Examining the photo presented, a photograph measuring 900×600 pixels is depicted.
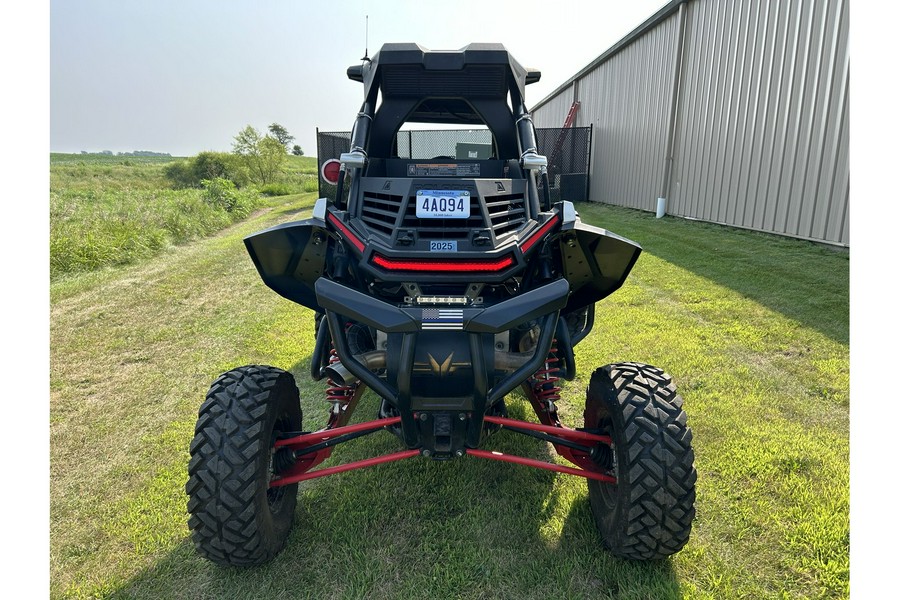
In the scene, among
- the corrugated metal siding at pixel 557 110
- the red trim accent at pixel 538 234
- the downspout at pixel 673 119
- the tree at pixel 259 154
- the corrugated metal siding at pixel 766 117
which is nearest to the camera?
the red trim accent at pixel 538 234

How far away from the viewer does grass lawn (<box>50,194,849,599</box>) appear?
7.55ft

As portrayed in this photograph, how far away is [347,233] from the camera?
2.44 meters

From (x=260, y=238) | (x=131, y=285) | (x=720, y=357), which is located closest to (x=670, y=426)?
(x=260, y=238)

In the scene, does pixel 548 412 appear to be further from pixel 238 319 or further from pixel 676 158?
pixel 676 158

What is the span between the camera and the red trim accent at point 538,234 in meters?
2.42

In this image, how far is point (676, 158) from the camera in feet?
44.0

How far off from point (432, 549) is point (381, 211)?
5.30ft

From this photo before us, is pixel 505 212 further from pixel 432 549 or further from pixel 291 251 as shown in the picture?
pixel 432 549

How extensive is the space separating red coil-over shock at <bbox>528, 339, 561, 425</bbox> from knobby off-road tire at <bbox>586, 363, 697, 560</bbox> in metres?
0.55

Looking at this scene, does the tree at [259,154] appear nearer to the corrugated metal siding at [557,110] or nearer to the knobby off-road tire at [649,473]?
the corrugated metal siding at [557,110]

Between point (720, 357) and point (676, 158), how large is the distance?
1021cm

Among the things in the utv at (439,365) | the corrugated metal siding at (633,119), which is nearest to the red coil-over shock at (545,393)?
the utv at (439,365)

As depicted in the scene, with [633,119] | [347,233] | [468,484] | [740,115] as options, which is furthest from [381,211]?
[633,119]

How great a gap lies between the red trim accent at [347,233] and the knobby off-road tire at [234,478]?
77cm
